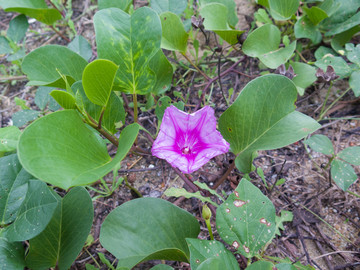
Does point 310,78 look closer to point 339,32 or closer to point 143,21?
point 339,32

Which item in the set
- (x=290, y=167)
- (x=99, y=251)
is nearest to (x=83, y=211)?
(x=99, y=251)

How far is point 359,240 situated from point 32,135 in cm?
175

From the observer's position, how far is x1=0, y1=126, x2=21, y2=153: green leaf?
1447 mm

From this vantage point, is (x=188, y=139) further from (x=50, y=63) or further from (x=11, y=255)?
(x=11, y=255)

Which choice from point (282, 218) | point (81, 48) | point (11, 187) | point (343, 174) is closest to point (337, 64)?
point (343, 174)

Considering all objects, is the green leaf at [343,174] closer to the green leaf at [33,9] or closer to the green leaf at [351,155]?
the green leaf at [351,155]

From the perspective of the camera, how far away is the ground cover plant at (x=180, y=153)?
128 cm

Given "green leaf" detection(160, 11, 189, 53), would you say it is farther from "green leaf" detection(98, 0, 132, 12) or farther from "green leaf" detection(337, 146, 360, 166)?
"green leaf" detection(337, 146, 360, 166)

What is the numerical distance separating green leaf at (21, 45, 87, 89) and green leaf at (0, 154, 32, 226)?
0.44 metres

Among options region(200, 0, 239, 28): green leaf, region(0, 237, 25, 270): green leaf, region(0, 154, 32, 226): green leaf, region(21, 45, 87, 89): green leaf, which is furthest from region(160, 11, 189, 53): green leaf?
region(0, 237, 25, 270): green leaf

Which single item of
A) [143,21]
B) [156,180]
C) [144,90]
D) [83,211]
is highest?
[143,21]

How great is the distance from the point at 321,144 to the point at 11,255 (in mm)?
1725

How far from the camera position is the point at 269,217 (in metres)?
1.34

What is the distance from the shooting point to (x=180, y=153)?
1.57 m
